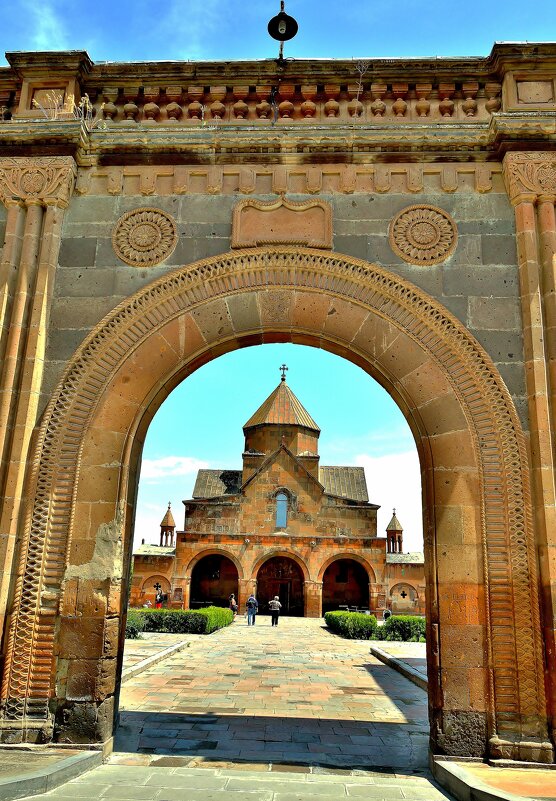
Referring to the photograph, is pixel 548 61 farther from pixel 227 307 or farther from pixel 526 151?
pixel 227 307

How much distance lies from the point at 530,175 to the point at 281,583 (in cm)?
2605

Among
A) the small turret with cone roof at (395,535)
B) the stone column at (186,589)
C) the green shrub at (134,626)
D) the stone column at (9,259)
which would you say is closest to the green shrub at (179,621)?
the green shrub at (134,626)

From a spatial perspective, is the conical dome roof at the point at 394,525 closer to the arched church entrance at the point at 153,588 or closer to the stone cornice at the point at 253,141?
the arched church entrance at the point at 153,588

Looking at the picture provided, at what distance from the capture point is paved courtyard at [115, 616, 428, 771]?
227 inches

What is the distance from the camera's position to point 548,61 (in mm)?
6512

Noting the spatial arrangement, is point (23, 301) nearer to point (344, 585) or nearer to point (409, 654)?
point (409, 654)

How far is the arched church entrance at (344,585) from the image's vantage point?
30.1m

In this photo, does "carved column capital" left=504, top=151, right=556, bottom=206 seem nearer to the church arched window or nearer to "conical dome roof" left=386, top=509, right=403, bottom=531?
the church arched window

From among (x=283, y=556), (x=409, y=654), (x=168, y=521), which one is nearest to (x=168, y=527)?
(x=168, y=521)

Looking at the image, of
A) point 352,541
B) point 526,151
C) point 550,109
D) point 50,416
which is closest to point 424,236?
point 526,151

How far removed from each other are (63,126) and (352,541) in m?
25.4

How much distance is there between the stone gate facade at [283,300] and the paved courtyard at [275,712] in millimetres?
958

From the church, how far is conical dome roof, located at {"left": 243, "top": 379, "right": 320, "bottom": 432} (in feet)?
10.5

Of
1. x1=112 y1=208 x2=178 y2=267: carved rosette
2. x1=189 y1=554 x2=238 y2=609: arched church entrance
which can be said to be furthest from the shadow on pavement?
x1=189 y1=554 x2=238 y2=609: arched church entrance
